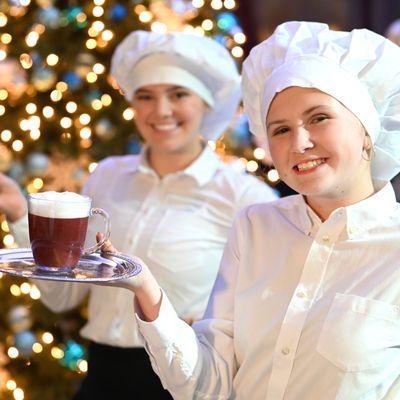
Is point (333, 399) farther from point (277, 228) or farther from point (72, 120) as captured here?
point (72, 120)

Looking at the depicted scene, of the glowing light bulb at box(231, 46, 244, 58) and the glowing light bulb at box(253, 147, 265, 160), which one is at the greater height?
the glowing light bulb at box(231, 46, 244, 58)

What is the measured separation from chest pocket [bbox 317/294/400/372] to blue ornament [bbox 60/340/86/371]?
6.39 feet

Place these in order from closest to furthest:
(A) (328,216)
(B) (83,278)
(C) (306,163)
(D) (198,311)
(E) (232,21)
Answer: (B) (83,278) → (C) (306,163) → (A) (328,216) → (D) (198,311) → (E) (232,21)

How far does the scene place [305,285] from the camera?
1.72m

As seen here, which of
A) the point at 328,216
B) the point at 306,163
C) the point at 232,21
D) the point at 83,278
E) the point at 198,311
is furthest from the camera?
the point at 232,21

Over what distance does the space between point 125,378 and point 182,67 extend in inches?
39.2

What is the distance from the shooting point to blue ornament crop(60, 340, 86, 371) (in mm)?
3418

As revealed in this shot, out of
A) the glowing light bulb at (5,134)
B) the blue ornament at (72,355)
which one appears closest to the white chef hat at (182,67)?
the glowing light bulb at (5,134)

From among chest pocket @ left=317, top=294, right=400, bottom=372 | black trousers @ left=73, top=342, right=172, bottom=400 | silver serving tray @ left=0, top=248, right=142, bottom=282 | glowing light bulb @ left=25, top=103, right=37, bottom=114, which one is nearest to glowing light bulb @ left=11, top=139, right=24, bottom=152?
glowing light bulb @ left=25, top=103, right=37, bottom=114

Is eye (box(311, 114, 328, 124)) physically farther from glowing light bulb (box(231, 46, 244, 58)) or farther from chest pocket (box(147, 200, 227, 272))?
glowing light bulb (box(231, 46, 244, 58))

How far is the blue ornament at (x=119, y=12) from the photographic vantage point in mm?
3283

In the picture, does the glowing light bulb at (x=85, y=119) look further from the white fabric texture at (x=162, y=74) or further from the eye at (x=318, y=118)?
the eye at (x=318, y=118)

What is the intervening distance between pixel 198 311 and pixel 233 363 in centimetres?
72

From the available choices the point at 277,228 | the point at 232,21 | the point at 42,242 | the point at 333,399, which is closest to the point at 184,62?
the point at 232,21
